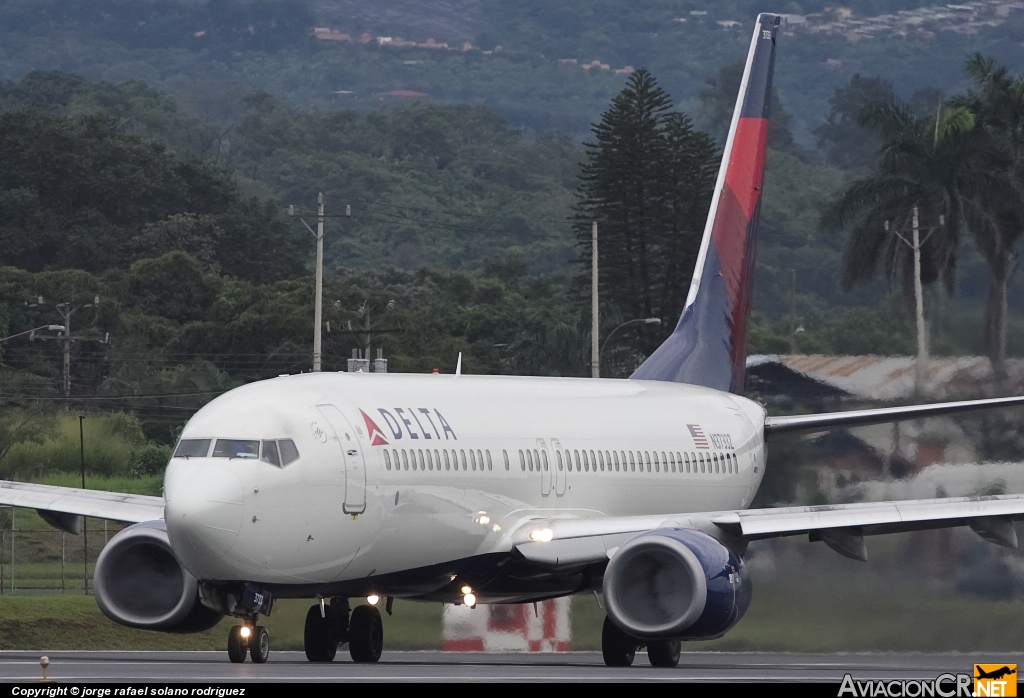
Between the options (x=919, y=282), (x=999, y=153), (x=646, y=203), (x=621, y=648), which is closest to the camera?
(x=621, y=648)

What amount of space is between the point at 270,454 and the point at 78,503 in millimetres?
4895

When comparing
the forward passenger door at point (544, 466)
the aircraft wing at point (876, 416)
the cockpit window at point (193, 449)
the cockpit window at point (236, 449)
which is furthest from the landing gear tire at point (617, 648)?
the cockpit window at point (193, 449)

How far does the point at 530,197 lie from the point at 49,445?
89988mm

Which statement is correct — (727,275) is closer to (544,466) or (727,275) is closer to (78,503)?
(544,466)

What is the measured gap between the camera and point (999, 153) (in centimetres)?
5975

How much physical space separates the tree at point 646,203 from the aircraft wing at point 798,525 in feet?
124

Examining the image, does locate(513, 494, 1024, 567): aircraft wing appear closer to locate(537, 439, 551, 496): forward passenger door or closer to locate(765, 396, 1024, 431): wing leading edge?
locate(537, 439, 551, 496): forward passenger door

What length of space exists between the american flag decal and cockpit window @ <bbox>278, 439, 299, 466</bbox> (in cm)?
967

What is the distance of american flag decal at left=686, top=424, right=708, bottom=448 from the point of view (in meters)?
28.4

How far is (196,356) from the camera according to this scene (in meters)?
67.4

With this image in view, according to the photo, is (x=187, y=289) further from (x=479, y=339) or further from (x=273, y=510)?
(x=273, y=510)

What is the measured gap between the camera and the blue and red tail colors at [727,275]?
30844 mm

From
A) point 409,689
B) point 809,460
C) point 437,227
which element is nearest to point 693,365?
point 809,460

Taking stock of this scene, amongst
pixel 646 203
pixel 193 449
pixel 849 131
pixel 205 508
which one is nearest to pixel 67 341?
pixel 646 203
